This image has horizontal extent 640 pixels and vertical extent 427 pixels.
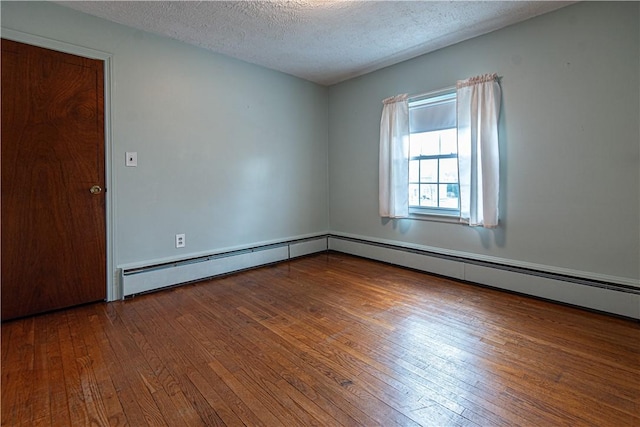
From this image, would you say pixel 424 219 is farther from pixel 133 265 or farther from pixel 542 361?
pixel 133 265

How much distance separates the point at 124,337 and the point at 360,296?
6.23ft

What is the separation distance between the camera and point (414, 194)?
12.7ft

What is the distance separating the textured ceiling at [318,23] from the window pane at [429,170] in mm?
1218

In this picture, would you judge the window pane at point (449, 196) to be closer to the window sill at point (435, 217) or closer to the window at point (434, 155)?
the window at point (434, 155)

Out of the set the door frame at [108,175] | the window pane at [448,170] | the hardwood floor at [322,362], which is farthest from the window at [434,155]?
the door frame at [108,175]

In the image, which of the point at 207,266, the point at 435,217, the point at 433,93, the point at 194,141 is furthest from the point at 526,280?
the point at 194,141

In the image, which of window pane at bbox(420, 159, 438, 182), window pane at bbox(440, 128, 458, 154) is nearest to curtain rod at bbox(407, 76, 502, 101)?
window pane at bbox(440, 128, 458, 154)

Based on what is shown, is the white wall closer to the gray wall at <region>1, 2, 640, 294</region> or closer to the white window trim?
the gray wall at <region>1, 2, 640, 294</region>

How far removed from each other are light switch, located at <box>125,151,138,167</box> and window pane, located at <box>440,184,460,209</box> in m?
3.18

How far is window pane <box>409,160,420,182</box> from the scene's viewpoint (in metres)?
3.80

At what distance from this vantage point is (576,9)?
8.39 feet

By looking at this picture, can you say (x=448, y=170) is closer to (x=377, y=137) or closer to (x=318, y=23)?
(x=377, y=137)

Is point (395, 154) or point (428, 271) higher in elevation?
point (395, 154)

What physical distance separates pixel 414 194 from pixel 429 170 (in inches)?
13.4
